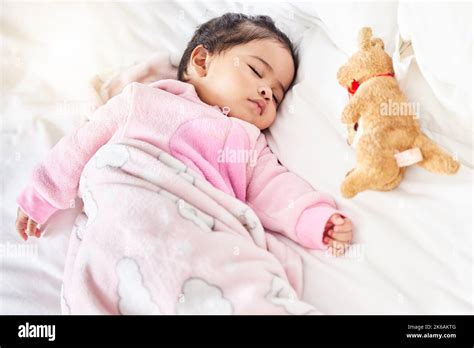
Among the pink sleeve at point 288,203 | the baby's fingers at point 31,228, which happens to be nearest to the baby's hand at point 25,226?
the baby's fingers at point 31,228

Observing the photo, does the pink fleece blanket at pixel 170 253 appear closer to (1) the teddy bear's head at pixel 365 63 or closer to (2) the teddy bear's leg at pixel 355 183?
(2) the teddy bear's leg at pixel 355 183

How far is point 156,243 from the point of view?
0.71 meters

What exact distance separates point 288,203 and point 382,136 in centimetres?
17

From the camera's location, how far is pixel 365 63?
31.4 inches

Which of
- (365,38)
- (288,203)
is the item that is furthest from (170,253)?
(365,38)

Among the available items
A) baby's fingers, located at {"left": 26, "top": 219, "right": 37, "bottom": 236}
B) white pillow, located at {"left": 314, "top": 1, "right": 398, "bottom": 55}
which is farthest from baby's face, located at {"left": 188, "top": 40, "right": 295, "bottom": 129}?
baby's fingers, located at {"left": 26, "top": 219, "right": 37, "bottom": 236}

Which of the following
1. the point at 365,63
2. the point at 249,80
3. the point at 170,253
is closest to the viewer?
the point at 170,253

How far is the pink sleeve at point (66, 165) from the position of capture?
0.87 meters

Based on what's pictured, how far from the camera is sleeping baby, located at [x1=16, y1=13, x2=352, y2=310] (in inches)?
32.1

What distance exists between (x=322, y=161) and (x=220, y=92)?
0.23 metres

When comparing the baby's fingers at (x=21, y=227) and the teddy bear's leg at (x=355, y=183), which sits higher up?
the teddy bear's leg at (x=355, y=183)

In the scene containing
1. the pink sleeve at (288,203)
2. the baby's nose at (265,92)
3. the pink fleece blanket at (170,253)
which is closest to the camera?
the pink fleece blanket at (170,253)

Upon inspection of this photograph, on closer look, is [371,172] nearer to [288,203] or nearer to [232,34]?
[288,203]
